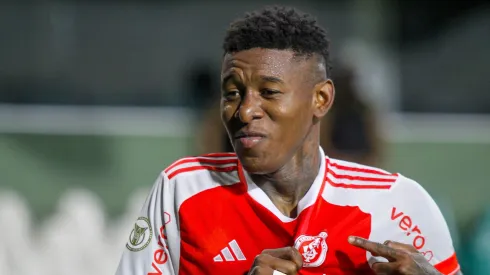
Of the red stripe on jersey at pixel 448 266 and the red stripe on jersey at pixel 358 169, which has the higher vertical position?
the red stripe on jersey at pixel 358 169

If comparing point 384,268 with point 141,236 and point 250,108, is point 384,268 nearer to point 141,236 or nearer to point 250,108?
point 250,108

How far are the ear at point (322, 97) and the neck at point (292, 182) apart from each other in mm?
97

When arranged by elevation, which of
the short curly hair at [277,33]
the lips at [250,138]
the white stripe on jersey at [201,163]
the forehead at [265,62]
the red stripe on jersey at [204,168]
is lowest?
the red stripe on jersey at [204,168]

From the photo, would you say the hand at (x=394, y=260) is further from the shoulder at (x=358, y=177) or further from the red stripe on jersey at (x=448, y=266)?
the shoulder at (x=358, y=177)

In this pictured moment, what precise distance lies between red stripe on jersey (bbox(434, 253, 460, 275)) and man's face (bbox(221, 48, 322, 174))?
1.96 ft

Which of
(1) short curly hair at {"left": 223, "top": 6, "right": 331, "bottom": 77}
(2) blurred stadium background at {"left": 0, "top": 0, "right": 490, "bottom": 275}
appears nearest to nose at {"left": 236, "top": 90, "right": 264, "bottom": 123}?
(1) short curly hair at {"left": 223, "top": 6, "right": 331, "bottom": 77}

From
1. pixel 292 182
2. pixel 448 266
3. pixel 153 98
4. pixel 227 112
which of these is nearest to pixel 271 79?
pixel 227 112

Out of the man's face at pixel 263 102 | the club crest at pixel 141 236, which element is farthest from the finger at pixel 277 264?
the club crest at pixel 141 236

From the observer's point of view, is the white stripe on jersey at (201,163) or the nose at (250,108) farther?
the white stripe on jersey at (201,163)

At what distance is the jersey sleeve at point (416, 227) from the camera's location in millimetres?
3076

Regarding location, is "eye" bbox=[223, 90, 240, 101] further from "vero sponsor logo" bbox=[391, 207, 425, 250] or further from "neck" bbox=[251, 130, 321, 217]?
"vero sponsor logo" bbox=[391, 207, 425, 250]

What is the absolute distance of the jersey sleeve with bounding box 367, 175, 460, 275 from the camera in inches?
121

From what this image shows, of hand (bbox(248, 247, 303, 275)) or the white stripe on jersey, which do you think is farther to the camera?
the white stripe on jersey

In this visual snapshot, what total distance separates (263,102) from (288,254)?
0.45m
